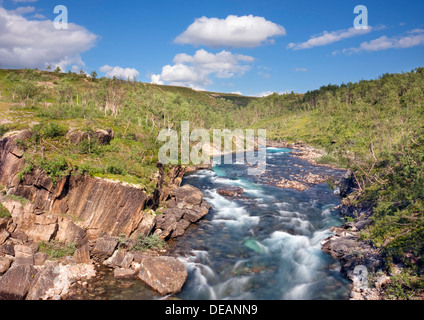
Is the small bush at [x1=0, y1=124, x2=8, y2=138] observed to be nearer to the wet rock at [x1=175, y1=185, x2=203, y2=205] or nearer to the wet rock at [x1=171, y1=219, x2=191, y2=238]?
the wet rock at [x1=175, y1=185, x2=203, y2=205]

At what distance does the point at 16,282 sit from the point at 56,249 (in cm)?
465

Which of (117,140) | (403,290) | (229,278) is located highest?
(117,140)

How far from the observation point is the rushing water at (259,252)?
19375 mm

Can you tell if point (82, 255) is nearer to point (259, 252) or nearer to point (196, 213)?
point (196, 213)

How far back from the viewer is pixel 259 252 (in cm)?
2517

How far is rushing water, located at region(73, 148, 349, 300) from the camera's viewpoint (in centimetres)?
1938

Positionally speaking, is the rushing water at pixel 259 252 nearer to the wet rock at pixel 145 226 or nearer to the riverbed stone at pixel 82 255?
the wet rock at pixel 145 226

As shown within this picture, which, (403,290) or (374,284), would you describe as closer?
(403,290)

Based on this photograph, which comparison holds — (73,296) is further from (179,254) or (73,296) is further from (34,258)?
(179,254)

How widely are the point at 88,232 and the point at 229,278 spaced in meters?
13.6

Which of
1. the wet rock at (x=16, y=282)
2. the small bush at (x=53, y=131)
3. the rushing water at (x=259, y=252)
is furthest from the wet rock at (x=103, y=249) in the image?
the small bush at (x=53, y=131)

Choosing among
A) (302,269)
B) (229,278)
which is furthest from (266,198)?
(229,278)
